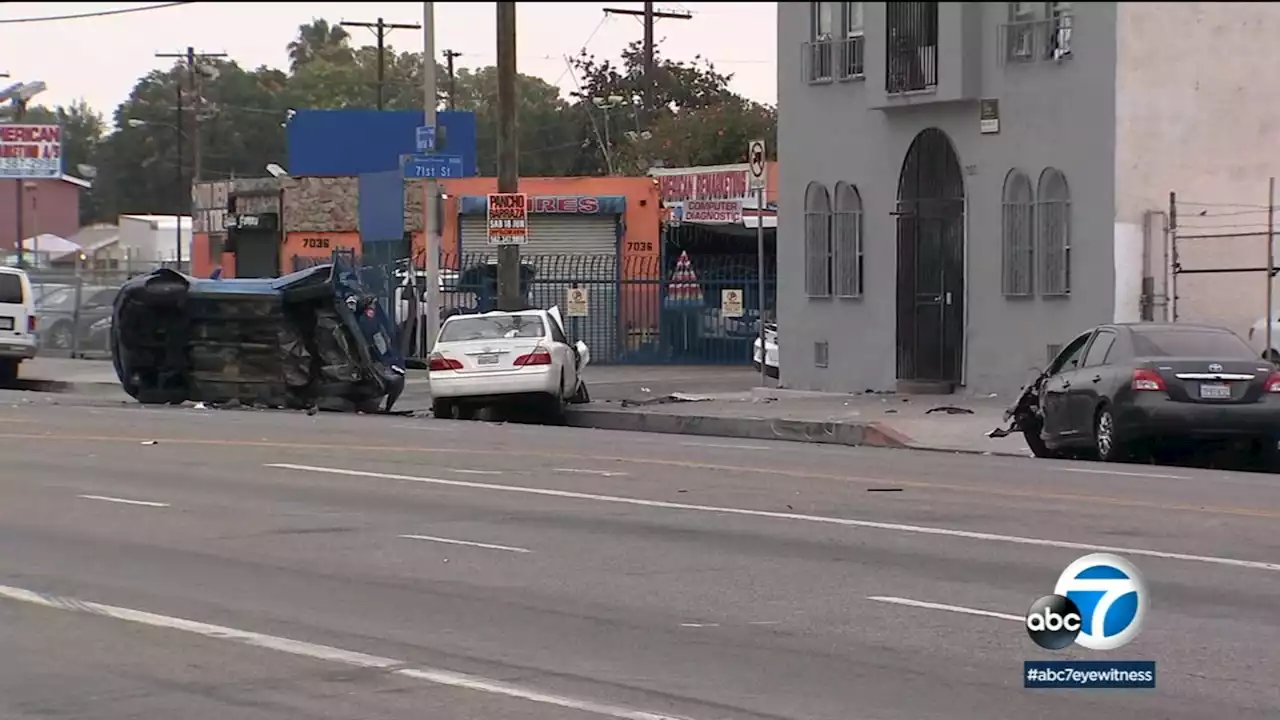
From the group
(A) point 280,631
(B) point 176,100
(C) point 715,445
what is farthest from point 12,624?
(B) point 176,100

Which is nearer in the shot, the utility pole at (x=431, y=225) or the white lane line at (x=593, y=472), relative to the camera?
the white lane line at (x=593, y=472)

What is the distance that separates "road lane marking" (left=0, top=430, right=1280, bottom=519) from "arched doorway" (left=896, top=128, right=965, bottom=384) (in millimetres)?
6487

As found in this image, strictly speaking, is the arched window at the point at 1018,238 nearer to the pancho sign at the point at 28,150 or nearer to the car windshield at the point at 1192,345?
the car windshield at the point at 1192,345

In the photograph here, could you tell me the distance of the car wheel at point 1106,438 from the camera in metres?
17.7

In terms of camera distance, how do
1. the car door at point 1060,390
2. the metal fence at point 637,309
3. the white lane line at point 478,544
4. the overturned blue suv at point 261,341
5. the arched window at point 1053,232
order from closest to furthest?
the white lane line at point 478,544 → the car door at point 1060,390 → the arched window at point 1053,232 → the overturned blue suv at point 261,341 → the metal fence at point 637,309

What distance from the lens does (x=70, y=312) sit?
42344mm

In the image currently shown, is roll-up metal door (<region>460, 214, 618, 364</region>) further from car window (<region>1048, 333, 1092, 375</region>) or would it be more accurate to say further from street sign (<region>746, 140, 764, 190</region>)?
car window (<region>1048, 333, 1092, 375</region>)

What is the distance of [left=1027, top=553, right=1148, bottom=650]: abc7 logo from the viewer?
19.4 feet

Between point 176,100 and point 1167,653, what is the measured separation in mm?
61889

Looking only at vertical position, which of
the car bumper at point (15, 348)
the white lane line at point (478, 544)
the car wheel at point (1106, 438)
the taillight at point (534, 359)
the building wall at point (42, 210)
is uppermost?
the building wall at point (42, 210)

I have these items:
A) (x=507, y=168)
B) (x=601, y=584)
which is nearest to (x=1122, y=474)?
(x=601, y=584)

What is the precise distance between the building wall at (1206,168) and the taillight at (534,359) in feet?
24.4

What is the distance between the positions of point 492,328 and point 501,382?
846 millimetres

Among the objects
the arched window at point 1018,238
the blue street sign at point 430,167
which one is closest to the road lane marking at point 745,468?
the arched window at point 1018,238
